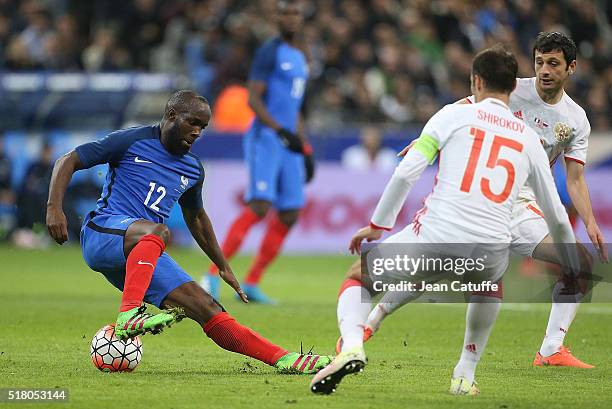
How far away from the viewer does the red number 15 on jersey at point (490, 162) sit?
20.1ft

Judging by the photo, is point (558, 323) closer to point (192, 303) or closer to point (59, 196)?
point (192, 303)

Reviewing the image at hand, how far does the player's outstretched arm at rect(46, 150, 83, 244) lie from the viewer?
23.0 feet

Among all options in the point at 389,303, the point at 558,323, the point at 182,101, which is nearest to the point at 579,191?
the point at 558,323

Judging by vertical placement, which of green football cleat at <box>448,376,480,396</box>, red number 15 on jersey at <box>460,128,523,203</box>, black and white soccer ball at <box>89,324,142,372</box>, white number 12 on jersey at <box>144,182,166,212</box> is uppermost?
red number 15 on jersey at <box>460,128,523,203</box>

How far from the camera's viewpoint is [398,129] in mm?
19531

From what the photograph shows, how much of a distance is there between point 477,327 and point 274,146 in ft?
20.8

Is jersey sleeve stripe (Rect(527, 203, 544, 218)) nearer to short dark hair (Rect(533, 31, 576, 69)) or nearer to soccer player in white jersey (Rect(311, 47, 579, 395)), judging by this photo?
short dark hair (Rect(533, 31, 576, 69))

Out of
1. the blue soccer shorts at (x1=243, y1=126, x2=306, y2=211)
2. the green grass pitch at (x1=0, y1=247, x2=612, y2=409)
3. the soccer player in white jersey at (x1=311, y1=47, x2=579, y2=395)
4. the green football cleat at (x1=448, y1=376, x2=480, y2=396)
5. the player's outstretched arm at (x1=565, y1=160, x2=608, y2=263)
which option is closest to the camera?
the soccer player in white jersey at (x1=311, y1=47, x2=579, y2=395)

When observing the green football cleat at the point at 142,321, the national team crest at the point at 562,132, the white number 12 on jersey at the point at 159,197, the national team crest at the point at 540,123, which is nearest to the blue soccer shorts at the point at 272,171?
the national team crest at the point at 540,123

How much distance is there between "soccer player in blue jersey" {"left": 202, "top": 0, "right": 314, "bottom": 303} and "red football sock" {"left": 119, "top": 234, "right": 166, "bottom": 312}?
5.13m

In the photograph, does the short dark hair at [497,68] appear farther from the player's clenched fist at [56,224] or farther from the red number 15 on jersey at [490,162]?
the player's clenched fist at [56,224]

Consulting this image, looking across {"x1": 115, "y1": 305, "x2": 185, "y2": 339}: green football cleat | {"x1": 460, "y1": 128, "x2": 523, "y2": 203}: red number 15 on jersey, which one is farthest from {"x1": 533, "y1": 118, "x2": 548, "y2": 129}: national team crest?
{"x1": 115, "y1": 305, "x2": 185, "y2": 339}: green football cleat

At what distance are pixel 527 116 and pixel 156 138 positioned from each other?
105 inches

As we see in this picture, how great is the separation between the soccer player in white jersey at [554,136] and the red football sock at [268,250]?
4534 millimetres
